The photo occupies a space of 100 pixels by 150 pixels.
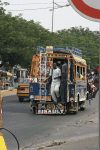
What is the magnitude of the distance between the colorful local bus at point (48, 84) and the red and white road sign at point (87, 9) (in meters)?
Result: 11.0

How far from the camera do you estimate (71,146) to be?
769cm

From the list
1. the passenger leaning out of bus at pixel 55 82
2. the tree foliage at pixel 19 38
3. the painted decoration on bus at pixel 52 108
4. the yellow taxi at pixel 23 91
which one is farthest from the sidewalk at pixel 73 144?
the tree foliage at pixel 19 38

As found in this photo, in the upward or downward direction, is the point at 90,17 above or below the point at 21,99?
above

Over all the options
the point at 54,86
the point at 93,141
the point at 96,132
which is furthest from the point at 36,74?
the point at 93,141

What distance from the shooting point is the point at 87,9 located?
399 cm

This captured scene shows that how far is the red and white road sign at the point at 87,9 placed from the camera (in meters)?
3.94

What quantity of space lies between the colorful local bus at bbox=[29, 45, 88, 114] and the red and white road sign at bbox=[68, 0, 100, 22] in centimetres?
1103

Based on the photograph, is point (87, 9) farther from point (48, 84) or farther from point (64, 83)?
Result: point (48, 84)

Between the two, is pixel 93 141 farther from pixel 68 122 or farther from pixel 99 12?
pixel 99 12

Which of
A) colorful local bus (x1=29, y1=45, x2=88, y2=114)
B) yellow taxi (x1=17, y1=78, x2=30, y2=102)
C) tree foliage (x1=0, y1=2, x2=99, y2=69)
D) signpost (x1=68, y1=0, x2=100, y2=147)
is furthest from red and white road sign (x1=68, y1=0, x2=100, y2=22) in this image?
tree foliage (x1=0, y1=2, x2=99, y2=69)

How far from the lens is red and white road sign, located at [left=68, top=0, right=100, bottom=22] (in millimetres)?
3936

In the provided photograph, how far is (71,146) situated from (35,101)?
7.91 meters

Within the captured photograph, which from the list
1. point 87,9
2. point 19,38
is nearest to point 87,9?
point 87,9

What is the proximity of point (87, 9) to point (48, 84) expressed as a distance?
11747 millimetres
